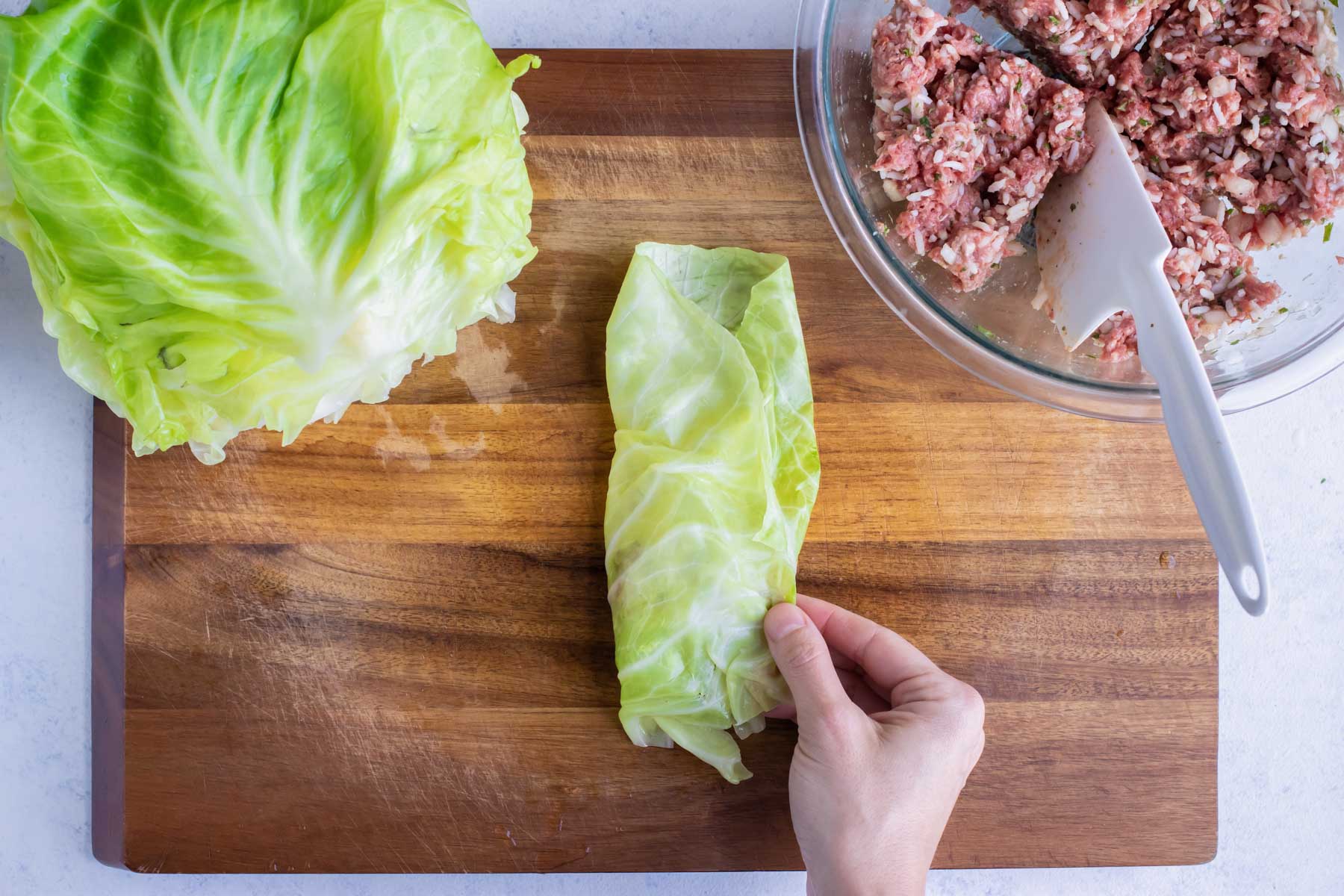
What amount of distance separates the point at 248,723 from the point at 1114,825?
178 centimetres

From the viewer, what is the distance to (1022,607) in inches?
76.3

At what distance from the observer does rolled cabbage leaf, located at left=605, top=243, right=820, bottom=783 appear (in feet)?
5.78

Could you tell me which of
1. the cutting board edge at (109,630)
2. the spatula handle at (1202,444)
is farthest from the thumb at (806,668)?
the cutting board edge at (109,630)

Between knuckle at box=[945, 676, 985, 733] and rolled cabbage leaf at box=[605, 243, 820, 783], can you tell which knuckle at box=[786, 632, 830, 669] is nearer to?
rolled cabbage leaf at box=[605, 243, 820, 783]

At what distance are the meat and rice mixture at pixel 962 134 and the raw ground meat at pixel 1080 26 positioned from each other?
44 millimetres

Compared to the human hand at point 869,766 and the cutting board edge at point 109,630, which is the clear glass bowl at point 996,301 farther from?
the cutting board edge at point 109,630

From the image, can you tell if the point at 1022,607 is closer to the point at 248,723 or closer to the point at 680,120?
the point at 680,120

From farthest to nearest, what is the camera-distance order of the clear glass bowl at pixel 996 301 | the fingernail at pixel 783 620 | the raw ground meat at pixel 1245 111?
the fingernail at pixel 783 620 → the clear glass bowl at pixel 996 301 → the raw ground meat at pixel 1245 111

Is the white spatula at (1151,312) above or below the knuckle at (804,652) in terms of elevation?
above

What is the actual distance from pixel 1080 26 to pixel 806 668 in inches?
45.4

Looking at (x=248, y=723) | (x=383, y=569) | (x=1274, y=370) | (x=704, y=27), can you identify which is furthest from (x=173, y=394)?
(x=1274, y=370)

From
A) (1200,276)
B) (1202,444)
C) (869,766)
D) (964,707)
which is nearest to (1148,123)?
(1200,276)

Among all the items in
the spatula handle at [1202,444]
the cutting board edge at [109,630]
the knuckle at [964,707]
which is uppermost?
the spatula handle at [1202,444]

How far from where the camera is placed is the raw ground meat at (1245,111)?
58.7 inches
